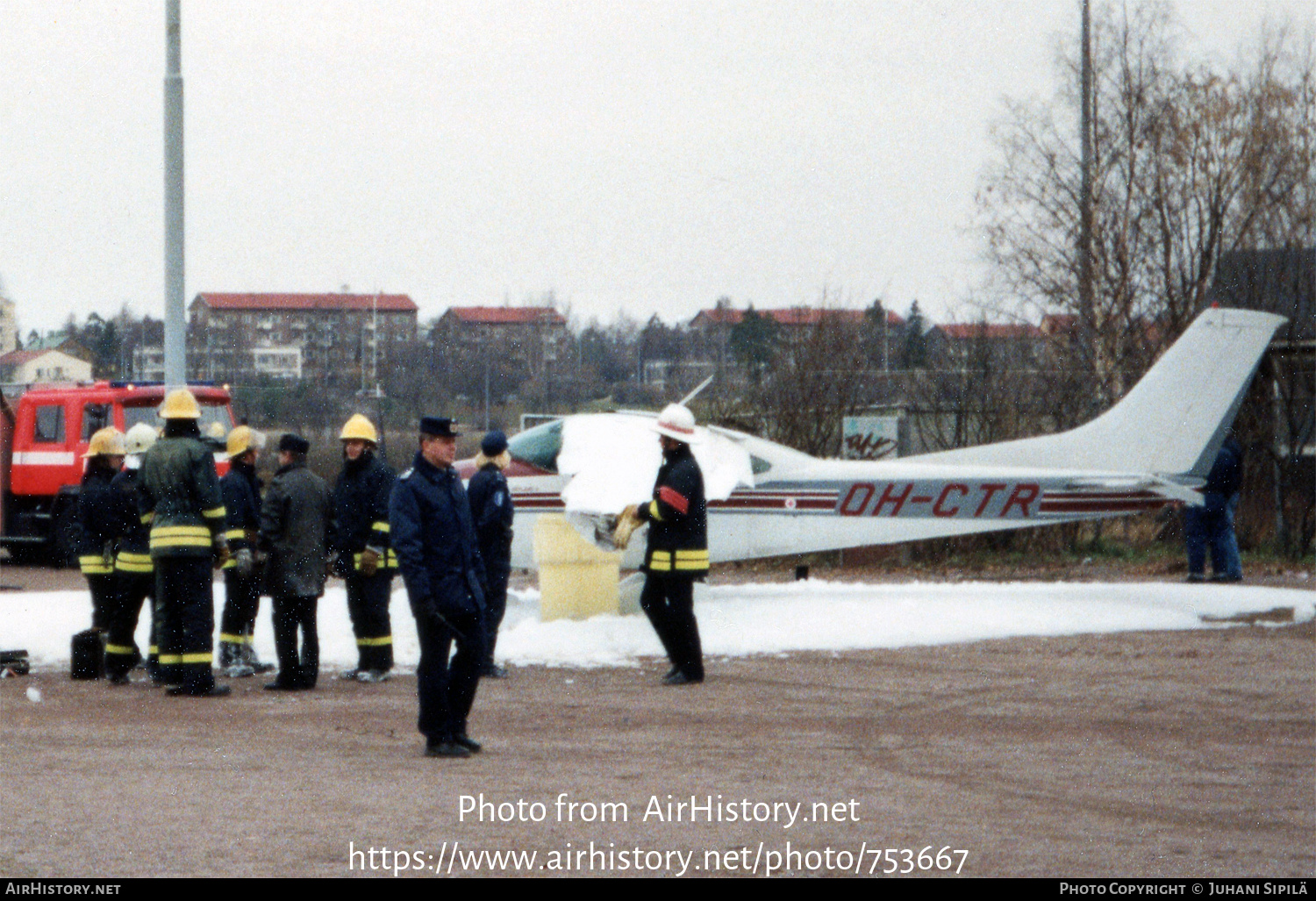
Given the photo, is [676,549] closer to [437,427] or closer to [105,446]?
[437,427]

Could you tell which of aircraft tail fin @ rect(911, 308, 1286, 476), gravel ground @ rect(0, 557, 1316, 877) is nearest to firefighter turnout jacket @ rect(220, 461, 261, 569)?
gravel ground @ rect(0, 557, 1316, 877)

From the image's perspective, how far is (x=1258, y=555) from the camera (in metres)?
19.2

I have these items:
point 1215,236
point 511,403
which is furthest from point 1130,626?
point 511,403

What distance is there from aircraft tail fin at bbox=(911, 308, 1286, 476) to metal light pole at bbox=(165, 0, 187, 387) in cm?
689

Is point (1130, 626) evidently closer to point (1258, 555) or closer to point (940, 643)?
point (940, 643)

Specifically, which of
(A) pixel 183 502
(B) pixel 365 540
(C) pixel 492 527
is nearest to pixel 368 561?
(B) pixel 365 540

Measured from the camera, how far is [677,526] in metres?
10.9

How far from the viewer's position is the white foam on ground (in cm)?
1234

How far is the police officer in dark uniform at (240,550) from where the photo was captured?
434 inches

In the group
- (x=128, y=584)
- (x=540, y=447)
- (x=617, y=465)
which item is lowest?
(x=128, y=584)

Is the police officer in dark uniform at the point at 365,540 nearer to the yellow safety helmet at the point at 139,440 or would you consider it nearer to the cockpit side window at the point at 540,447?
the yellow safety helmet at the point at 139,440

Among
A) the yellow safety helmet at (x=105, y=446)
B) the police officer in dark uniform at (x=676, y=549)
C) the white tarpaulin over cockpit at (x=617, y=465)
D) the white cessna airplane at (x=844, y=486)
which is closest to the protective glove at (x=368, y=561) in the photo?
the police officer in dark uniform at (x=676, y=549)

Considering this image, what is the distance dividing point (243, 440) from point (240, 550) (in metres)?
0.80

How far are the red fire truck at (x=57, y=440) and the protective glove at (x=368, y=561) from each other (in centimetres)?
1091
